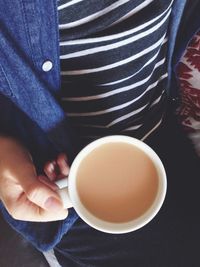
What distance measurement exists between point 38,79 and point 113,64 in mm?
135

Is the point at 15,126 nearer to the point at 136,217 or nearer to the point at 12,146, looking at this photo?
the point at 12,146

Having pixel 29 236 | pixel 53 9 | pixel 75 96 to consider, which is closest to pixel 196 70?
pixel 75 96

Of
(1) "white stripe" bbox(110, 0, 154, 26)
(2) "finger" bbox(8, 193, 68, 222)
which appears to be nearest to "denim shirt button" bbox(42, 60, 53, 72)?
(1) "white stripe" bbox(110, 0, 154, 26)

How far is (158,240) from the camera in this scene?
72cm

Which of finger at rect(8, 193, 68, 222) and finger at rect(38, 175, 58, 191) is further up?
finger at rect(38, 175, 58, 191)

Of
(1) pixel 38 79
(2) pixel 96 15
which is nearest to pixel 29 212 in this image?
(1) pixel 38 79

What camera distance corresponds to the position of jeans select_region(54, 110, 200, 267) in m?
0.71

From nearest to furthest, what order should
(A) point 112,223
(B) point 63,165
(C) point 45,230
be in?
(A) point 112,223 < (B) point 63,165 < (C) point 45,230

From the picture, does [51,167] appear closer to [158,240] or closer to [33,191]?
[33,191]

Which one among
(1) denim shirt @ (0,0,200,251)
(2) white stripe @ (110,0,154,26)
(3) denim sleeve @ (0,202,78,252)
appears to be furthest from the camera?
(3) denim sleeve @ (0,202,78,252)

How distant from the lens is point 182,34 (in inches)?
28.2

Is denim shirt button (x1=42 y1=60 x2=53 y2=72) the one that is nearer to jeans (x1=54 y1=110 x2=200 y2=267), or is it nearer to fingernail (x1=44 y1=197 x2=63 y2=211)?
fingernail (x1=44 y1=197 x2=63 y2=211)

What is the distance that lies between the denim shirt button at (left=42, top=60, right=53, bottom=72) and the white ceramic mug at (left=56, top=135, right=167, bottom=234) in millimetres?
131

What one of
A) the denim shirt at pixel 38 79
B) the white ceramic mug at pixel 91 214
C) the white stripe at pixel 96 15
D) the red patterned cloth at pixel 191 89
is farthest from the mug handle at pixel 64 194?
the red patterned cloth at pixel 191 89
